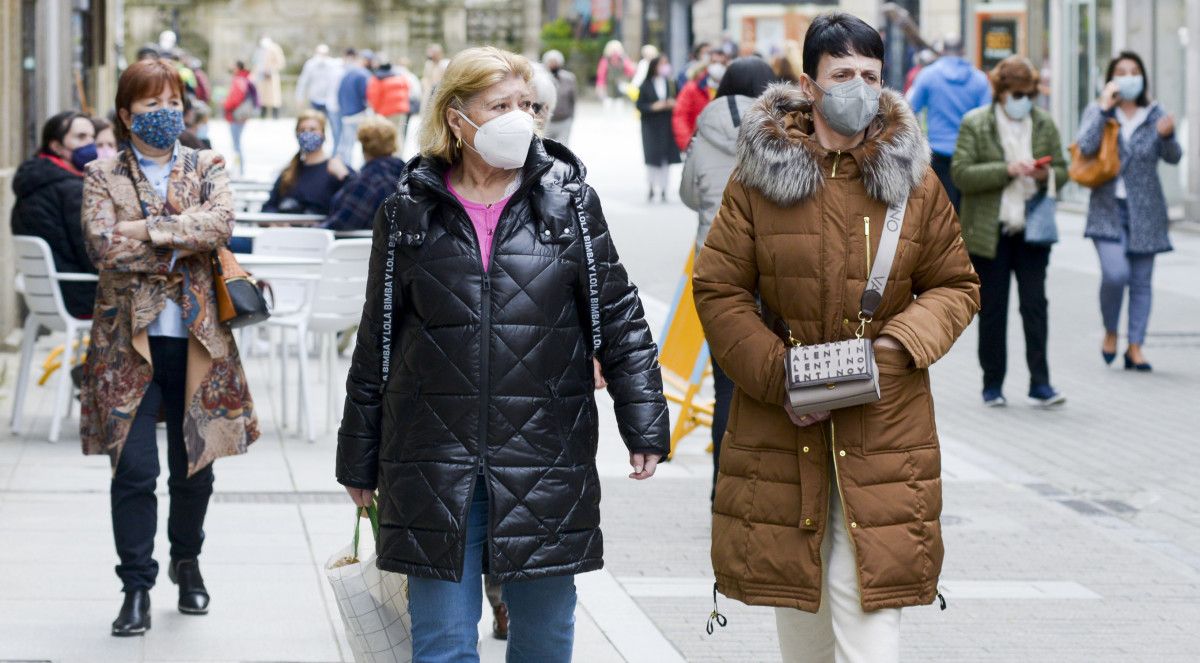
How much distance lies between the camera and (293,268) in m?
10.6

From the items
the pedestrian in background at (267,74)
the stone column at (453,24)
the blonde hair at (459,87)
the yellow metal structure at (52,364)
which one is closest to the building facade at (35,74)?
the yellow metal structure at (52,364)

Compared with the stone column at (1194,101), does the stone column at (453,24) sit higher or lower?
higher

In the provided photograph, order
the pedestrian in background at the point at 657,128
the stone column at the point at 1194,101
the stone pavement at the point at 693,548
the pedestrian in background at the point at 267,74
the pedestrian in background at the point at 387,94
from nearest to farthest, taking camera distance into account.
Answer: the stone pavement at the point at 693,548 → the stone column at the point at 1194,101 → the pedestrian in background at the point at 657,128 → the pedestrian in background at the point at 387,94 → the pedestrian in background at the point at 267,74

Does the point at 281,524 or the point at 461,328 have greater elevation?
the point at 461,328

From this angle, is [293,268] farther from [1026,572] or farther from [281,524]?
[1026,572]

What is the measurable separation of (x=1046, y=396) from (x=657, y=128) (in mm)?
15097

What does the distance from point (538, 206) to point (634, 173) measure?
2718 centimetres

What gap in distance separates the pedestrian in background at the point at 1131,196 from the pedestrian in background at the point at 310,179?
4544 millimetres

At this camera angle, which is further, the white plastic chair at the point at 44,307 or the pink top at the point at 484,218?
the white plastic chair at the point at 44,307

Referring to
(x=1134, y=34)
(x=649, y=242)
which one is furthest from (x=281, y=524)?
(x=1134, y=34)

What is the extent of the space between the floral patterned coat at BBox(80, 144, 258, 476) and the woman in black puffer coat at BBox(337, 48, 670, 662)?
1.73 metres

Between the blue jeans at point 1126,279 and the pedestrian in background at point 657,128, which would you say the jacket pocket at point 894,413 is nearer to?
the blue jeans at point 1126,279

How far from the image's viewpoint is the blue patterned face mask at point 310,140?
12422 millimetres

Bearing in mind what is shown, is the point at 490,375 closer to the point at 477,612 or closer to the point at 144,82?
the point at 477,612
